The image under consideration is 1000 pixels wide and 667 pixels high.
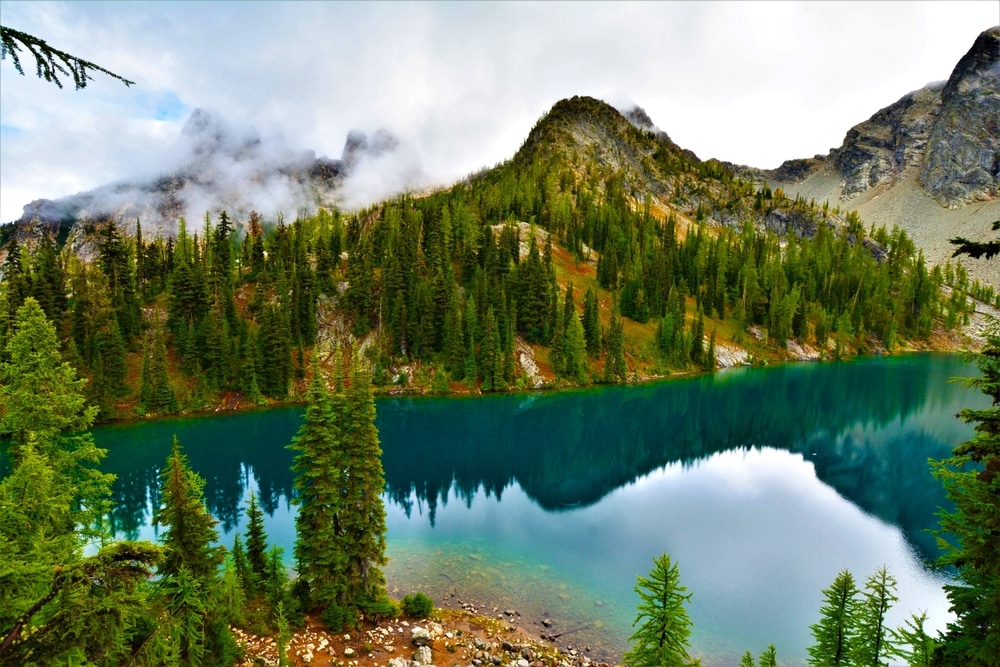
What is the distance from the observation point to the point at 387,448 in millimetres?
60281

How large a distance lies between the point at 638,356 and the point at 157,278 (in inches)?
3866

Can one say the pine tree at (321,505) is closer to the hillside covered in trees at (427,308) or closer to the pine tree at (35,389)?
the pine tree at (35,389)

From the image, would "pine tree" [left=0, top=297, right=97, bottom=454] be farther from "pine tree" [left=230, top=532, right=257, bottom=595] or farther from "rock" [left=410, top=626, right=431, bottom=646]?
"rock" [left=410, top=626, right=431, bottom=646]

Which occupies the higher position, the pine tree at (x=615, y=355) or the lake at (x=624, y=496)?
the pine tree at (x=615, y=355)

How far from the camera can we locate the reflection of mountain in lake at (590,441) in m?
48.2

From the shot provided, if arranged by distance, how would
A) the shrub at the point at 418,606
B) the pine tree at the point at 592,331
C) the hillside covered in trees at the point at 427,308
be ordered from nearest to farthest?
the shrub at the point at 418,606 → the hillside covered in trees at the point at 427,308 → the pine tree at the point at 592,331

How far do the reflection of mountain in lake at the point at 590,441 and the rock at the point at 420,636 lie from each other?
62.5 ft

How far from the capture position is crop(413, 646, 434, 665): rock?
21.3 meters

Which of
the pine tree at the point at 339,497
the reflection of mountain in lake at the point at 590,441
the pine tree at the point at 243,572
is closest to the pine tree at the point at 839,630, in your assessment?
the pine tree at the point at 339,497

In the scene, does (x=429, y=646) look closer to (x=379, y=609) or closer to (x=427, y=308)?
(x=379, y=609)

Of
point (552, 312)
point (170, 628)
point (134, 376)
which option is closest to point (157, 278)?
point (134, 376)

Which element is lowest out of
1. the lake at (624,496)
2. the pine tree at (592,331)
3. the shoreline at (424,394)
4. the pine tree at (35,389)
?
the lake at (624,496)

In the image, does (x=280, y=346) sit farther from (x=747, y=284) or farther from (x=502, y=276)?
(x=747, y=284)

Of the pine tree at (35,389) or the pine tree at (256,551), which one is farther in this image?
the pine tree at (256,551)
